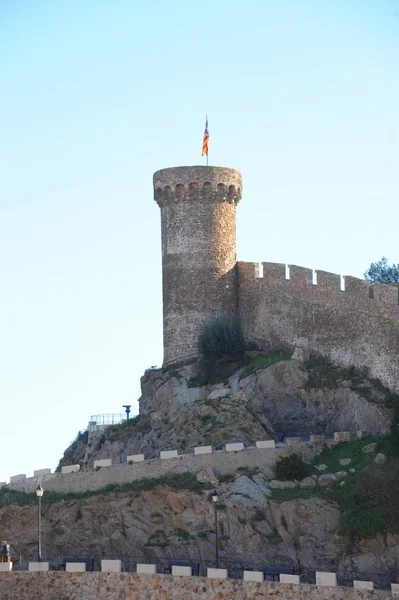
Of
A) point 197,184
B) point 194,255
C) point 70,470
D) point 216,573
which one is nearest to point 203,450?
point 70,470

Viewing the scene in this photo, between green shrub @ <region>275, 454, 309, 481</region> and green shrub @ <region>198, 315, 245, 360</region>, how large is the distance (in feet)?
31.2

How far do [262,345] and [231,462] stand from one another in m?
10.3

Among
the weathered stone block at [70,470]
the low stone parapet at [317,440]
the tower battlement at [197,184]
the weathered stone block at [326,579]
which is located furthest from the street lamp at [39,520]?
the tower battlement at [197,184]

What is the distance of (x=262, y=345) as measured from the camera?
65375 mm

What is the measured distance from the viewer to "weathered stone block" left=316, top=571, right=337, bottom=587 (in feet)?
157

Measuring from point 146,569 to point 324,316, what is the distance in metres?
15.5

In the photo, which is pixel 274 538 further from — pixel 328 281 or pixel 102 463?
pixel 328 281

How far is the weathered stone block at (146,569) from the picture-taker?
50.0 meters

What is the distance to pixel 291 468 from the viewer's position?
5516 cm

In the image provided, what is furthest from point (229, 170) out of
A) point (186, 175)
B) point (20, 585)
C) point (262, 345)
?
point (20, 585)

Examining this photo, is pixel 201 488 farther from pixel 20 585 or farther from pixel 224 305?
pixel 224 305

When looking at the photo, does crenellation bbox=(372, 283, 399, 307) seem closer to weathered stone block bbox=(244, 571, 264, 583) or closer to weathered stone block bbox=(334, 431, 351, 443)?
weathered stone block bbox=(334, 431, 351, 443)

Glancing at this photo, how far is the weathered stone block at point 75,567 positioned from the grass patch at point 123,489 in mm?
4419

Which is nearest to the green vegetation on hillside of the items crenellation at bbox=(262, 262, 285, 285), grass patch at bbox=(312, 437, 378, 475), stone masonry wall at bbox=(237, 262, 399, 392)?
grass patch at bbox=(312, 437, 378, 475)
